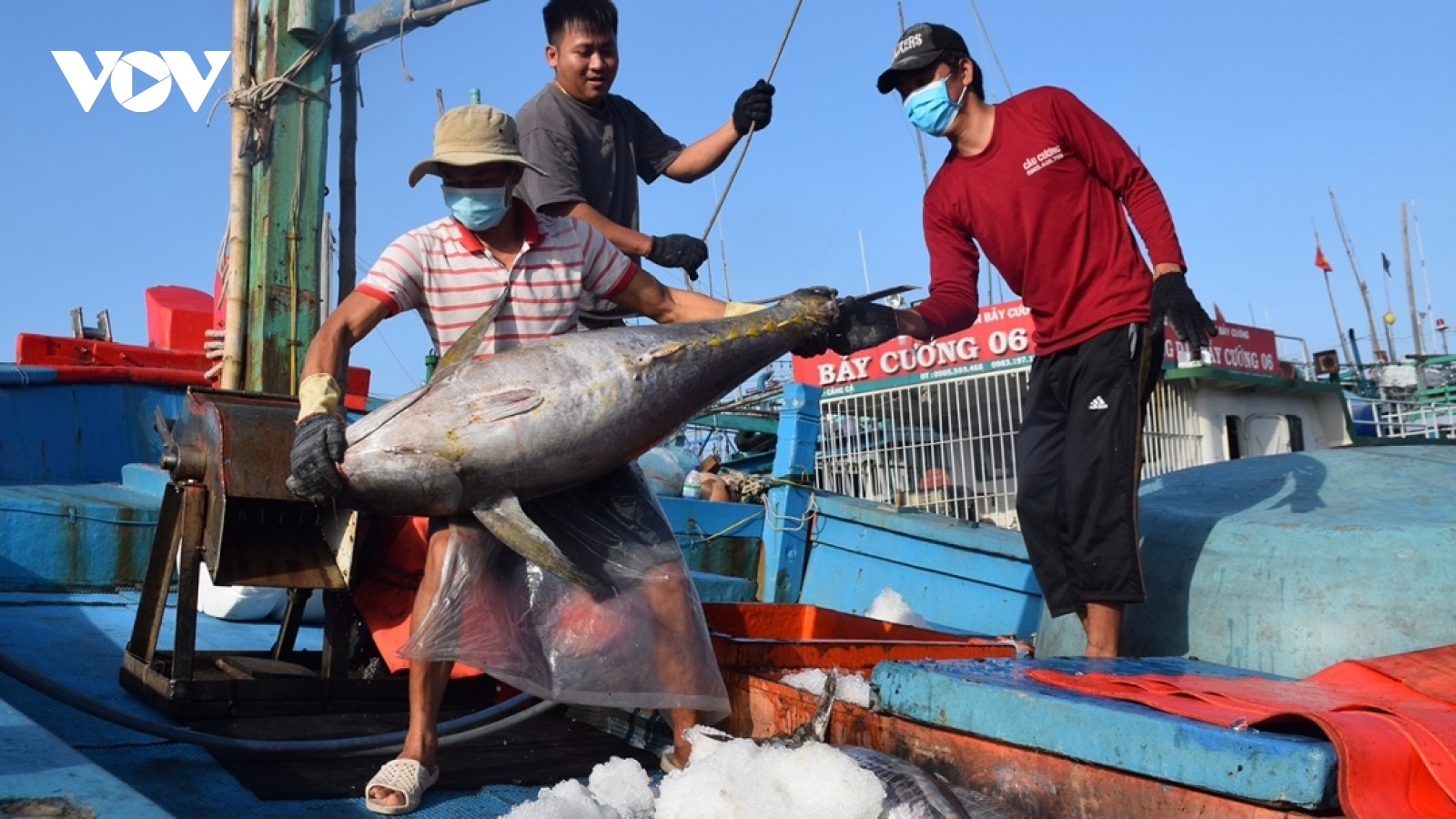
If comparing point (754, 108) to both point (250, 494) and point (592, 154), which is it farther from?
point (250, 494)

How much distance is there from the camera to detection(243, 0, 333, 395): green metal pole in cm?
533

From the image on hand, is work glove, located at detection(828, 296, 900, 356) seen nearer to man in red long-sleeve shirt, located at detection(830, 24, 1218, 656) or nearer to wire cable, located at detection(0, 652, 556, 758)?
man in red long-sleeve shirt, located at detection(830, 24, 1218, 656)

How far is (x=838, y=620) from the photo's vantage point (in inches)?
161

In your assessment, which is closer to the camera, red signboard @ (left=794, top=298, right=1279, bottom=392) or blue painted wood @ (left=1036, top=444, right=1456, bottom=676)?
blue painted wood @ (left=1036, top=444, right=1456, bottom=676)

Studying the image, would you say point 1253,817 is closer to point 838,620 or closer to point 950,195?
point 838,620

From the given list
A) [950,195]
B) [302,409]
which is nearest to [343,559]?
[302,409]

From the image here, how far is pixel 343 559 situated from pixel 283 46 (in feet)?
10.3

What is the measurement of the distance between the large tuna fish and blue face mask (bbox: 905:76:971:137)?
1.37 metres

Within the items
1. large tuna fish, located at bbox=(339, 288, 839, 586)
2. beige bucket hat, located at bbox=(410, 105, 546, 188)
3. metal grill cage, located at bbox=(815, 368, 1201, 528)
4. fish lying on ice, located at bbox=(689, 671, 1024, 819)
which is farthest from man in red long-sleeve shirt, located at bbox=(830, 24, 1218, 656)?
metal grill cage, located at bbox=(815, 368, 1201, 528)

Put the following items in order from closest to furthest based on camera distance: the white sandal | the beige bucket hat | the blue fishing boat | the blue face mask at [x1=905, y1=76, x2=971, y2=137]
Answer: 1. the blue fishing boat
2. the white sandal
3. the beige bucket hat
4. the blue face mask at [x1=905, y1=76, x2=971, y2=137]

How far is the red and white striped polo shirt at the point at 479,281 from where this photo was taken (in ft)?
10.3

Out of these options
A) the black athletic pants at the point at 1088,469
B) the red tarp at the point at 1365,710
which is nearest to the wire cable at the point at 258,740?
the red tarp at the point at 1365,710

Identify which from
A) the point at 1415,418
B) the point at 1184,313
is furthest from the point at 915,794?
the point at 1415,418

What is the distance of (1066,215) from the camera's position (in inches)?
148
